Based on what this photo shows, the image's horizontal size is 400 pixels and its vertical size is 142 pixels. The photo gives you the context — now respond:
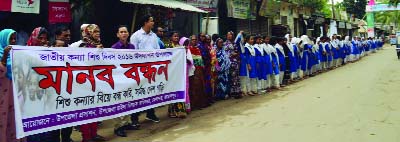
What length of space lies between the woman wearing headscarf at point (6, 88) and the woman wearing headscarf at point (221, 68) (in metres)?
5.33

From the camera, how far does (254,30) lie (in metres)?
21.9

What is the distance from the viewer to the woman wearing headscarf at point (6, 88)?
4.29 meters

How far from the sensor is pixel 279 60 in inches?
496

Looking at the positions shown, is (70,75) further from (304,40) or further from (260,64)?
(304,40)

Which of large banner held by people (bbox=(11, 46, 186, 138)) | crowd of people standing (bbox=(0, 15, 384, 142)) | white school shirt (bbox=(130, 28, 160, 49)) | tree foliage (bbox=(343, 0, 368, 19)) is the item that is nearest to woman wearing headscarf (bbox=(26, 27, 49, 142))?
crowd of people standing (bbox=(0, 15, 384, 142))

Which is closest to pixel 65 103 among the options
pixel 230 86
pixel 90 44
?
pixel 90 44

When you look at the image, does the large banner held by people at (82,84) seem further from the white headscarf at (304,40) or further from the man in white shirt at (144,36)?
the white headscarf at (304,40)

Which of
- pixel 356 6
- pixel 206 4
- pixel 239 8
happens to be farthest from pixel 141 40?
pixel 356 6

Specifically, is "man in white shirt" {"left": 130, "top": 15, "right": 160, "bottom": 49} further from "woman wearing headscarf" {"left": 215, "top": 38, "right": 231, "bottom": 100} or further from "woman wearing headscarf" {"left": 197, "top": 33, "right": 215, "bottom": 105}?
"woman wearing headscarf" {"left": 215, "top": 38, "right": 231, "bottom": 100}

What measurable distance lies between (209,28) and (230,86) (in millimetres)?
5063

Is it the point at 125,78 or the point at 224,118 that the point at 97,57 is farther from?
the point at 224,118

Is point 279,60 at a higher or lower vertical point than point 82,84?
higher

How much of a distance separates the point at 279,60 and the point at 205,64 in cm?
444

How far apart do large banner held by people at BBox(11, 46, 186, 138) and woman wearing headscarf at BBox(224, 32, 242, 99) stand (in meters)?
2.73
